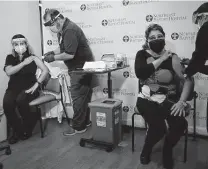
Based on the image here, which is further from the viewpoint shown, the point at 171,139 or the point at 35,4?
the point at 35,4

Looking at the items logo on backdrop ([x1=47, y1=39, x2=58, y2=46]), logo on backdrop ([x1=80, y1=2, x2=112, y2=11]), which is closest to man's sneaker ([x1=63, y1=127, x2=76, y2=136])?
logo on backdrop ([x1=47, y1=39, x2=58, y2=46])

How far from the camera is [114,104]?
8.75ft

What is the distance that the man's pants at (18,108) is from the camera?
297 cm

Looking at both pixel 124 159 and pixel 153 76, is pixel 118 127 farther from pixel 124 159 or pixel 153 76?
pixel 153 76

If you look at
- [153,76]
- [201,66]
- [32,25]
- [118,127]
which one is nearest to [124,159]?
[118,127]

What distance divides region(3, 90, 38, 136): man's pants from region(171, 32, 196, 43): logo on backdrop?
196cm

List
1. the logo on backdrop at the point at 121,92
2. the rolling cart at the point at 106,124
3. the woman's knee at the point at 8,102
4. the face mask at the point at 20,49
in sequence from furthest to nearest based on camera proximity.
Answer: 1. the logo on backdrop at the point at 121,92
2. the face mask at the point at 20,49
3. the woman's knee at the point at 8,102
4. the rolling cart at the point at 106,124

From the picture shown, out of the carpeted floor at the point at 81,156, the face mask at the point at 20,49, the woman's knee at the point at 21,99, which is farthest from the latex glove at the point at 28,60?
the carpeted floor at the point at 81,156

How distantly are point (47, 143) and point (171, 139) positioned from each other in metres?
1.53

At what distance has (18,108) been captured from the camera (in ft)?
10.1

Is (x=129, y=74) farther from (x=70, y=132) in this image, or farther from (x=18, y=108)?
(x=18, y=108)

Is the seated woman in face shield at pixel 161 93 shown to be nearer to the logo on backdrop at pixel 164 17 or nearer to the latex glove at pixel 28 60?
the logo on backdrop at pixel 164 17

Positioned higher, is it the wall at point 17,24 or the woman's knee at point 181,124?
the wall at point 17,24

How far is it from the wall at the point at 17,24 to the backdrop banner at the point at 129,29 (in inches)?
10.2
